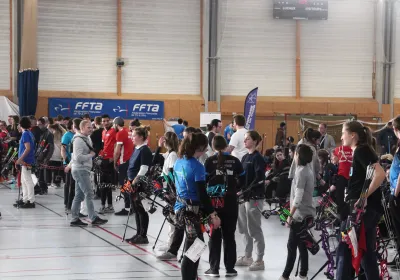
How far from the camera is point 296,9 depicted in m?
26.6

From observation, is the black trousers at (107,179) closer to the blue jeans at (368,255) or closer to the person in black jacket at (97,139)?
the person in black jacket at (97,139)

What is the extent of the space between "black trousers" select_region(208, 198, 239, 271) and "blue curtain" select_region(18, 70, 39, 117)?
659 inches

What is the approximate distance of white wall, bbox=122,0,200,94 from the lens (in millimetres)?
25781

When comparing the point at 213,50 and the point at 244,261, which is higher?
the point at 213,50

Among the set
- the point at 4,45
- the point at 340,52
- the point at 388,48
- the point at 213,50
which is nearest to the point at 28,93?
the point at 4,45

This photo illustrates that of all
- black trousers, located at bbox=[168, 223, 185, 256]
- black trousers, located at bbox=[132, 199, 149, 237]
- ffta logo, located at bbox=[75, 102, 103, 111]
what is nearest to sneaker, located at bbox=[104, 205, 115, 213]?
black trousers, located at bbox=[132, 199, 149, 237]

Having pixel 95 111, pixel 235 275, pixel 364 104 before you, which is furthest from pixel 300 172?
pixel 364 104

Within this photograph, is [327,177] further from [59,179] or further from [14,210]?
[59,179]

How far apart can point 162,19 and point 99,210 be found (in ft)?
46.0

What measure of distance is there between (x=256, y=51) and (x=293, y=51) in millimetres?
1428

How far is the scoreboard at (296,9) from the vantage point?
26594 mm

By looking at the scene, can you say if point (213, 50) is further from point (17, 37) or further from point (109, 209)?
point (109, 209)

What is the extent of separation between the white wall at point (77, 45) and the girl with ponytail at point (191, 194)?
19.5 meters

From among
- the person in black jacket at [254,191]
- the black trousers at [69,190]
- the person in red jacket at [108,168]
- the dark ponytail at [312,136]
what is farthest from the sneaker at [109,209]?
the person in black jacket at [254,191]
